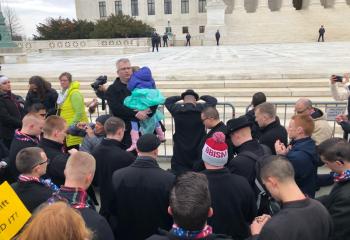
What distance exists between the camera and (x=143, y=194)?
328 centimetres

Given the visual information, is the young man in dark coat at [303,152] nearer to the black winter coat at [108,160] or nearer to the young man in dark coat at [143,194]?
the young man in dark coat at [143,194]

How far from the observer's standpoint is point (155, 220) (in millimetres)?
3398

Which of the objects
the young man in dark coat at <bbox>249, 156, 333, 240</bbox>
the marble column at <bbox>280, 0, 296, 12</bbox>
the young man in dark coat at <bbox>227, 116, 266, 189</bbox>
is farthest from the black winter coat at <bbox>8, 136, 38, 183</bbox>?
the marble column at <bbox>280, 0, 296, 12</bbox>

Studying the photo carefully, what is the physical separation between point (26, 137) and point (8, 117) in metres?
1.87

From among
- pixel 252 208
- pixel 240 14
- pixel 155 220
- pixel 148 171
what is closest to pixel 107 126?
pixel 148 171

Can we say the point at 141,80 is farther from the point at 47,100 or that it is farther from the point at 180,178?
the point at 180,178

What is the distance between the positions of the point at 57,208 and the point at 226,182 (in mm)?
1769

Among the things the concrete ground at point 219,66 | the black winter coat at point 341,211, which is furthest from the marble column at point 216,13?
the black winter coat at point 341,211

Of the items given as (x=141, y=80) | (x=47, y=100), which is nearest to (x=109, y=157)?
(x=141, y=80)

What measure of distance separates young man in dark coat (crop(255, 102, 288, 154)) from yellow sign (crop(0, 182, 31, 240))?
3.19 meters

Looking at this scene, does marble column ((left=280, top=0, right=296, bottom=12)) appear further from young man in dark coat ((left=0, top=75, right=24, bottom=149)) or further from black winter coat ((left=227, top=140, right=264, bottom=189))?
black winter coat ((left=227, top=140, right=264, bottom=189))

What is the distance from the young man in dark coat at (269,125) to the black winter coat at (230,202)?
1.50 m

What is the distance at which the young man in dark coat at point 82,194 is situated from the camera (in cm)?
258

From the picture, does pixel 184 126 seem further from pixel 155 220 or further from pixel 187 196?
pixel 187 196
